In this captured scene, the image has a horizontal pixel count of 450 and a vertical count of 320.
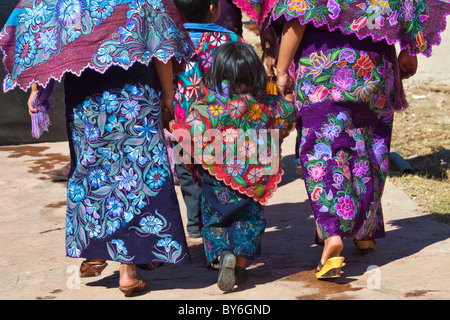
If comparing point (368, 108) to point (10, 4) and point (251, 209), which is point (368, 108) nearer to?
point (251, 209)

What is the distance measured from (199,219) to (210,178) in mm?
896

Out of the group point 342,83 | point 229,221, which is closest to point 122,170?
point 229,221

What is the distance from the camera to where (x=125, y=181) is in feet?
12.8

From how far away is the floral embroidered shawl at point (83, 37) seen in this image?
3.69 m

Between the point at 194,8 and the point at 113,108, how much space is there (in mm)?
1022

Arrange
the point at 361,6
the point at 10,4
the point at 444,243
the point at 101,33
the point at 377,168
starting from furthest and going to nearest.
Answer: the point at 10,4, the point at 444,243, the point at 377,168, the point at 361,6, the point at 101,33

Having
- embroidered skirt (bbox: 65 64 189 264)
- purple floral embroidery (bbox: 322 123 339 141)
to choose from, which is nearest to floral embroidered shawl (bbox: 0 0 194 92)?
embroidered skirt (bbox: 65 64 189 264)

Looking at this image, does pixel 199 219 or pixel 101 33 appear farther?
pixel 199 219

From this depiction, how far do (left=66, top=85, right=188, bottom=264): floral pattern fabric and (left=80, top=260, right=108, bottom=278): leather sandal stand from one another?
0.79 feet

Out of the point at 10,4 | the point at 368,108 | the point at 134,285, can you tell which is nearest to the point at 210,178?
the point at 134,285

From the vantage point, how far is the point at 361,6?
4.08m

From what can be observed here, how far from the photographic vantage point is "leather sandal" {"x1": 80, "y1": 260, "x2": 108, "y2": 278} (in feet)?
13.8

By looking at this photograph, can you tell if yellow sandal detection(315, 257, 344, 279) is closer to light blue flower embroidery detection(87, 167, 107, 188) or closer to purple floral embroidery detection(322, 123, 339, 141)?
purple floral embroidery detection(322, 123, 339, 141)

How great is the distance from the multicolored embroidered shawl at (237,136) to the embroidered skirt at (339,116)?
229mm
